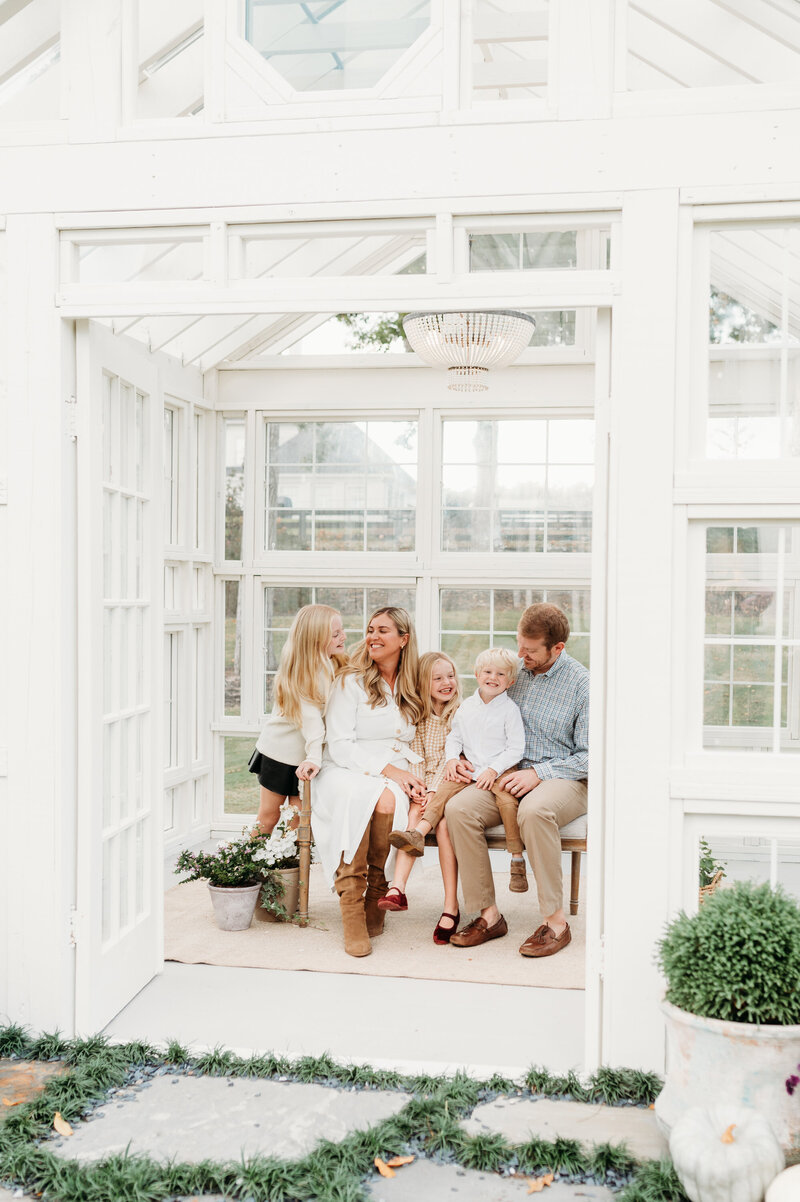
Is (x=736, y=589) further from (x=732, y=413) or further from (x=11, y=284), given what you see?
(x=11, y=284)

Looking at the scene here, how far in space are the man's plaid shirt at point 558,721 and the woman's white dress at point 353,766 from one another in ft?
1.82

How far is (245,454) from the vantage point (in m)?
6.21

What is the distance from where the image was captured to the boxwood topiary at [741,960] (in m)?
2.64

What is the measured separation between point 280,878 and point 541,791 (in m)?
1.23

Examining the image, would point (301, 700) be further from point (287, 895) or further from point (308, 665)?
point (287, 895)

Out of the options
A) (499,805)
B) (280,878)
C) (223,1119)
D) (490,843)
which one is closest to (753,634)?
(499,805)

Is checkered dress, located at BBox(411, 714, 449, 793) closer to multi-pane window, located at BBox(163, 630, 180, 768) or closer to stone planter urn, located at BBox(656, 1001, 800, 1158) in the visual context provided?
multi-pane window, located at BBox(163, 630, 180, 768)

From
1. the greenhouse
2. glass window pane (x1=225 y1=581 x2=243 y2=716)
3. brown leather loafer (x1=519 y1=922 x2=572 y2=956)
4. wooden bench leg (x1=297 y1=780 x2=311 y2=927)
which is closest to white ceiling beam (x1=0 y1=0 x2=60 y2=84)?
the greenhouse

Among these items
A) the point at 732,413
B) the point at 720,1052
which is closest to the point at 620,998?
the point at 720,1052

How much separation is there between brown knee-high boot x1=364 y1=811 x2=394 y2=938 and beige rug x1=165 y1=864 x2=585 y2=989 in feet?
0.25

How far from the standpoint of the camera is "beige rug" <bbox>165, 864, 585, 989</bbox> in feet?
13.4

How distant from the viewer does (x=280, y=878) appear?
472 centimetres

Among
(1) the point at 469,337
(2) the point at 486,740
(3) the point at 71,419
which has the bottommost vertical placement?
(2) the point at 486,740

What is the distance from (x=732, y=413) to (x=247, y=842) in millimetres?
2783
